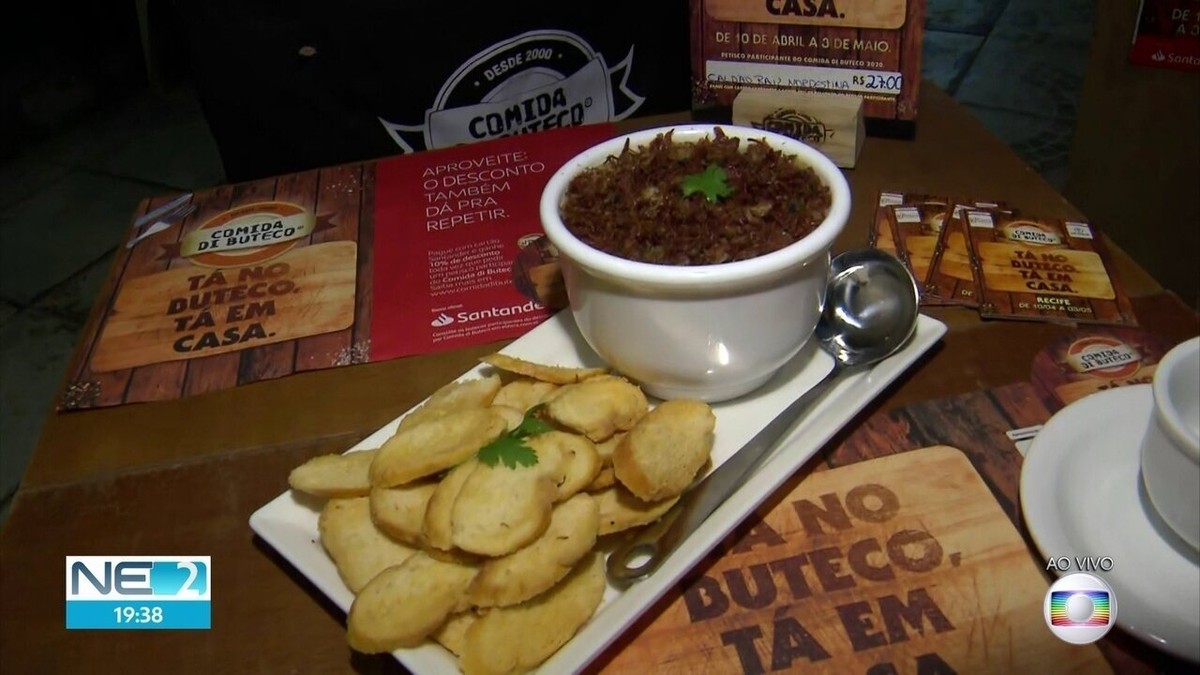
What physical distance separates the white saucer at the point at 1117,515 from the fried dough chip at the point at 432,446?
380 millimetres

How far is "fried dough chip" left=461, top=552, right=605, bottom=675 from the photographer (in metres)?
0.55

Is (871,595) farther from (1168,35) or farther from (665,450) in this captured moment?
(1168,35)

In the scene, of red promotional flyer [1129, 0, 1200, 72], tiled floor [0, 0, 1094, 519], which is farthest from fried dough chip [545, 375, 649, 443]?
tiled floor [0, 0, 1094, 519]

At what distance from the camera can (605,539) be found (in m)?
0.66

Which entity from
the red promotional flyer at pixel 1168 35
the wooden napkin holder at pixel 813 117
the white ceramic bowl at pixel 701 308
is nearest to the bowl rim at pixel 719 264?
the white ceramic bowl at pixel 701 308

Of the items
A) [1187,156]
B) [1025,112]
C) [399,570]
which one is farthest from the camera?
[1025,112]

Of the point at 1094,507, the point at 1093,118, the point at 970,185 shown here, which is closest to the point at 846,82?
the point at 970,185

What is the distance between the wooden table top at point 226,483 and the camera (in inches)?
25.8

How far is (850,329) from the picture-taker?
83 centimetres

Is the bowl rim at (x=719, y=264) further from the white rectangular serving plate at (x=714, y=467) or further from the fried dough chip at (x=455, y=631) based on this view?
the fried dough chip at (x=455, y=631)

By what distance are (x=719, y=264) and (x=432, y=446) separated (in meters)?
0.25

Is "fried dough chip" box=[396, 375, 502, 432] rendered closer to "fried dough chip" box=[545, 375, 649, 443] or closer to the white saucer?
"fried dough chip" box=[545, 375, 649, 443]

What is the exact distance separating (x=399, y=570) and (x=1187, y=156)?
5.85 ft

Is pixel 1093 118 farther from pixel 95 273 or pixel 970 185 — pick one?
pixel 95 273
